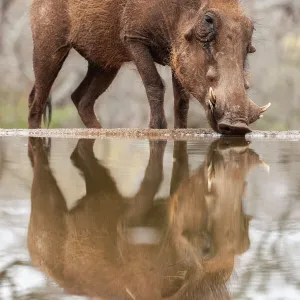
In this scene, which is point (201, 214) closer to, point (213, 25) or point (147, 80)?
point (213, 25)

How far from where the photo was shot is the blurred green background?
47.0 feet

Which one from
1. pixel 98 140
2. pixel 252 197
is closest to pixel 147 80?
pixel 98 140

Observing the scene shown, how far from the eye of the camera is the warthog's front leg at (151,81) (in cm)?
673

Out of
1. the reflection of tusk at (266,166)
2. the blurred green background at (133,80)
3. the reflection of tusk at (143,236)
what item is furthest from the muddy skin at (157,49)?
the blurred green background at (133,80)

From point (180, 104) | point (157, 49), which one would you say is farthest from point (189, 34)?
point (180, 104)

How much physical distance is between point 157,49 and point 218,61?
1.10 meters

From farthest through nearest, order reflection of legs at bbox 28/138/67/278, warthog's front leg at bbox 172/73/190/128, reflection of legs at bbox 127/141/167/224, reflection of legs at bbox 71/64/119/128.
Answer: reflection of legs at bbox 71/64/119/128 → warthog's front leg at bbox 172/73/190/128 → reflection of legs at bbox 127/141/167/224 → reflection of legs at bbox 28/138/67/278

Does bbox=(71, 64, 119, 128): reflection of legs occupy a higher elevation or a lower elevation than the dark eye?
lower

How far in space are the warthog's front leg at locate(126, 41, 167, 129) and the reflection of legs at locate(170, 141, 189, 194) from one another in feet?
5.91

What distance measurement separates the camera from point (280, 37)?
47.5ft

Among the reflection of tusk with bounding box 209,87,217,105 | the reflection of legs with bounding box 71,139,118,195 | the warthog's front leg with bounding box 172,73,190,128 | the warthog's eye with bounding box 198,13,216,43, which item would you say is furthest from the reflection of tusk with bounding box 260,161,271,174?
the warthog's front leg with bounding box 172,73,190,128

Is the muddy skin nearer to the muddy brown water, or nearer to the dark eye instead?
the dark eye

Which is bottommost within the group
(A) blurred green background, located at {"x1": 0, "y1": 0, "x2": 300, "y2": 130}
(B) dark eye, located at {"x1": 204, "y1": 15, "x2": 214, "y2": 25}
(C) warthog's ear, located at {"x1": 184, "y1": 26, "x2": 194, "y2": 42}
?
(A) blurred green background, located at {"x1": 0, "y1": 0, "x2": 300, "y2": 130}

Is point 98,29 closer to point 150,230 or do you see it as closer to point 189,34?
point 189,34
